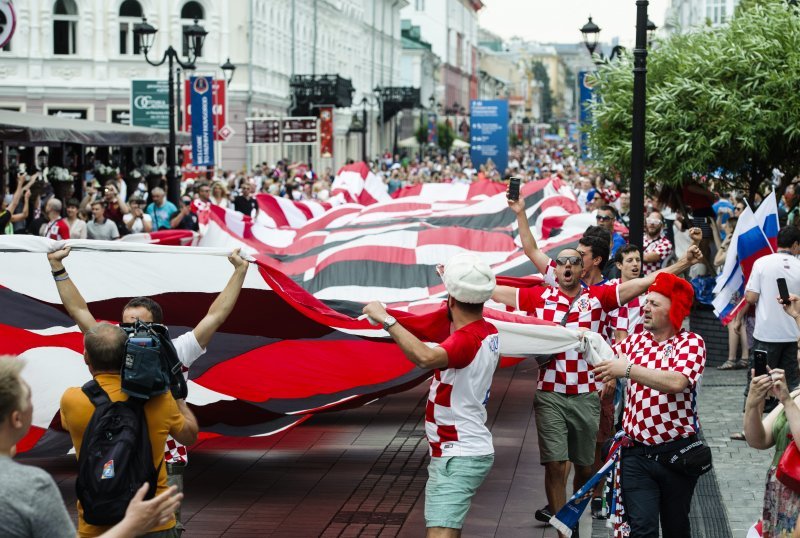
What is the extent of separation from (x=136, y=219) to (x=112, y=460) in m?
12.5

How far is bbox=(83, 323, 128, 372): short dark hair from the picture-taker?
4918 mm

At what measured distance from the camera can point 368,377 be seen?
27.8 ft

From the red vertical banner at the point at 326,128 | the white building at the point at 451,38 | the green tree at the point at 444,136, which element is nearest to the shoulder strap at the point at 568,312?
the red vertical banner at the point at 326,128

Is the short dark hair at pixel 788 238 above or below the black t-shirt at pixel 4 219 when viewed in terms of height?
above

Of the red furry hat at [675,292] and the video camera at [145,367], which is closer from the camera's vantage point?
the video camera at [145,367]

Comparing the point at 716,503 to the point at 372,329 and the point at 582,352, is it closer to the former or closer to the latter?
the point at 582,352

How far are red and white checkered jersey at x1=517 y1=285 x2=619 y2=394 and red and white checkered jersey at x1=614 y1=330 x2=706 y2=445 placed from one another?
0.98 m

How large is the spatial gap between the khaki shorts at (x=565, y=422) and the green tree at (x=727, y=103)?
297 inches

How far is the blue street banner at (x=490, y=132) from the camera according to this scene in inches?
2063

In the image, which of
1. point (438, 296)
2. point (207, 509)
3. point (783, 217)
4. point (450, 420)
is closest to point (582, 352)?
point (450, 420)

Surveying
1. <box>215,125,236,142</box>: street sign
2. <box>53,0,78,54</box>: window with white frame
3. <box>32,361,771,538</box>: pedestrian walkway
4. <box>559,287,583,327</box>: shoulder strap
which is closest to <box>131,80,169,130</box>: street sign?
<box>215,125,236,142</box>: street sign

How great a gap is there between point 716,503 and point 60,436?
3.86 metres

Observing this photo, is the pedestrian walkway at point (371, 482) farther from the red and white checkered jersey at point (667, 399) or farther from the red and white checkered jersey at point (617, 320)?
the red and white checkered jersey at point (667, 399)

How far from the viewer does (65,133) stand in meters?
20.4
